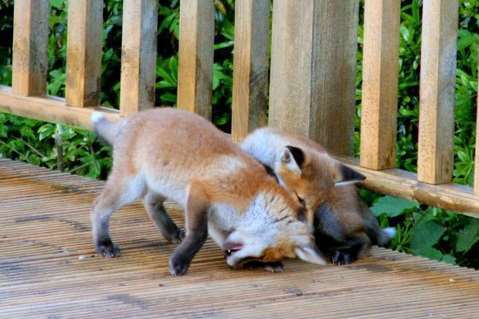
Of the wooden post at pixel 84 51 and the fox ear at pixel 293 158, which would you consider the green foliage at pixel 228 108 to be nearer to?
the fox ear at pixel 293 158

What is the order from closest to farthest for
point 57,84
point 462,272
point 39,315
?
point 39,315
point 462,272
point 57,84

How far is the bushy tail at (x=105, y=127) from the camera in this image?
5.47m

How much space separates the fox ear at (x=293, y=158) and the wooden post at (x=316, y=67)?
44cm

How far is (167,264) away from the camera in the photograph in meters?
4.74

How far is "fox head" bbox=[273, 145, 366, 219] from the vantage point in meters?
4.85

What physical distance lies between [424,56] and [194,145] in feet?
3.16

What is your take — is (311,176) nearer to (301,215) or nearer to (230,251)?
(301,215)

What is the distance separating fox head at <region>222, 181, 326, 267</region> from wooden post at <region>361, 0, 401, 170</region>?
50cm

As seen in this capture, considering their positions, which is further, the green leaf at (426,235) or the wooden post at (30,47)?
the wooden post at (30,47)

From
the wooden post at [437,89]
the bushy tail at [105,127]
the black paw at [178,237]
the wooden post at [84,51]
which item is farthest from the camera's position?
the wooden post at [84,51]

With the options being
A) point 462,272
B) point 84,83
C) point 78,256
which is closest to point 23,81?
point 84,83

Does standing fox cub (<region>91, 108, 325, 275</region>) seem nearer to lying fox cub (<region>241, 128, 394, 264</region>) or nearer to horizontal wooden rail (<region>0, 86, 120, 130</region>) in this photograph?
lying fox cub (<region>241, 128, 394, 264</region>)

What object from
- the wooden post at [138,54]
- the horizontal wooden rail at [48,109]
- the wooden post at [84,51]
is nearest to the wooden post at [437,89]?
the wooden post at [138,54]

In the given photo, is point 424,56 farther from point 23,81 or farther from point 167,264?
point 23,81
